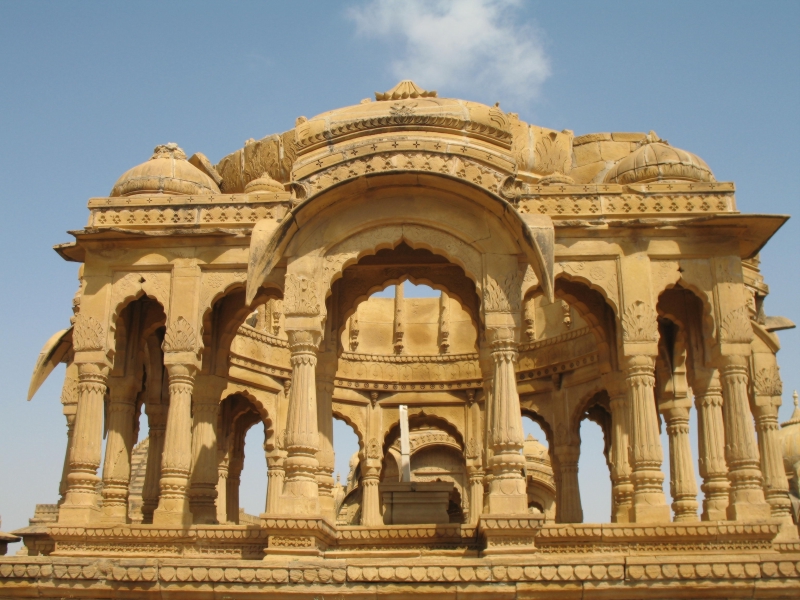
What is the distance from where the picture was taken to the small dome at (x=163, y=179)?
1723 cm

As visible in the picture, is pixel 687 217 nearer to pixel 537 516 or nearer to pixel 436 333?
pixel 537 516

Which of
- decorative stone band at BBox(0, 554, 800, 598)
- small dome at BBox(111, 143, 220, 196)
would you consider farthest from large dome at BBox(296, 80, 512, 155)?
decorative stone band at BBox(0, 554, 800, 598)

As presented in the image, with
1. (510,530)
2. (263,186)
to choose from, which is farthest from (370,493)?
(510,530)

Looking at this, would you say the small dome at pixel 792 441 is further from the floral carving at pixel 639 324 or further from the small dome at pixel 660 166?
the floral carving at pixel 639 324

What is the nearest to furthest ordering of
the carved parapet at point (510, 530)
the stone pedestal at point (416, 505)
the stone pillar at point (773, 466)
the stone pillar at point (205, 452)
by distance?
the carved parapet at point (510, 530)
the stone pillar at point (205, 452)
the stone pedestal at point (416, 505)
the stone pillar at point (773, 466)

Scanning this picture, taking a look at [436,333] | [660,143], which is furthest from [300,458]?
[436,333]

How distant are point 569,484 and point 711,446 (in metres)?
4.38

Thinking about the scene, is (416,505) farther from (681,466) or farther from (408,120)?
(408,120)

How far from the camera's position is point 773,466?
61.3ft

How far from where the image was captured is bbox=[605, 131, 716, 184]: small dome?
16.8 meters

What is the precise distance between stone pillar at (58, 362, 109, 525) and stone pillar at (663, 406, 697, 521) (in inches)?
378

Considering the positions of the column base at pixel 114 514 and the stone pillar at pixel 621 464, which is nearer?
the stone pillar at pixel 621 464

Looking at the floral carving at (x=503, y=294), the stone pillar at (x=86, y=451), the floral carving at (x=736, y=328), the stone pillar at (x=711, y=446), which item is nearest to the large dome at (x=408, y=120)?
the floral carving at (x=503, y=294)

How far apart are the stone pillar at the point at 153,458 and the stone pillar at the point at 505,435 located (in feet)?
23.1
